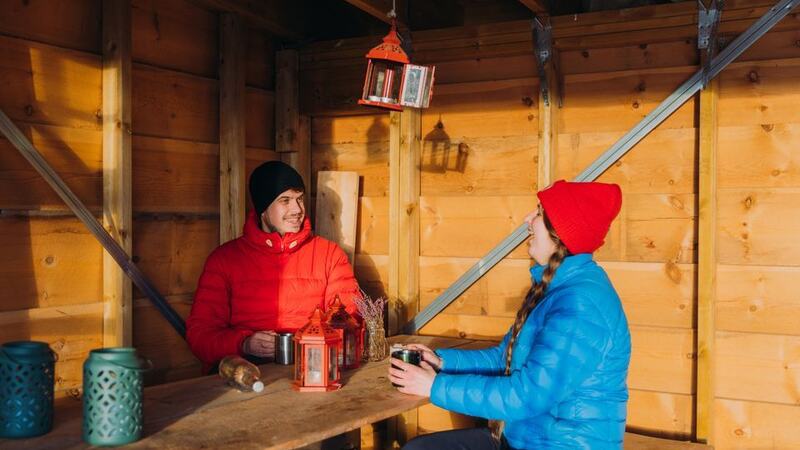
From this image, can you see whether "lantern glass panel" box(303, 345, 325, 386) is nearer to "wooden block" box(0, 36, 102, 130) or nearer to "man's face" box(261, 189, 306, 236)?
"man's face" box(261, 189, 306, 236)

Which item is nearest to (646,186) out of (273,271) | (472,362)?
(472,362)

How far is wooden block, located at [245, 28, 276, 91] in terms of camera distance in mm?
4977

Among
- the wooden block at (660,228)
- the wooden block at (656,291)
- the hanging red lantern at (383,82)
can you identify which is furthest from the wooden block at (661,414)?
the hanging red lantern at (383,82)

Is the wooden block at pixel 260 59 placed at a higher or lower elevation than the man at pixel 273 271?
higher

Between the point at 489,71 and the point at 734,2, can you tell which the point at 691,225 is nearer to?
the point at 734,2

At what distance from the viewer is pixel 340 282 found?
4203 mm

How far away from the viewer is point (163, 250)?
4363 mm

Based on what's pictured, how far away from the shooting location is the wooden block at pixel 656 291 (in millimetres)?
4195

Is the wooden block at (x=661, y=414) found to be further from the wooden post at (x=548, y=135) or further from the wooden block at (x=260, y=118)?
the wooden block at (x=260, y=118)

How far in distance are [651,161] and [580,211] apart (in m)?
1.68

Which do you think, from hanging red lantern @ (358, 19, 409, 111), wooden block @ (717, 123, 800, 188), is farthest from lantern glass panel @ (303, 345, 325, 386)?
wooden block @ (717, 123, 800, 188)

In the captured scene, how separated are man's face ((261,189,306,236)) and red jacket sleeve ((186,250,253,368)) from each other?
0.31m

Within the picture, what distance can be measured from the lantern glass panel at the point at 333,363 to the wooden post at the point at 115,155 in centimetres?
143

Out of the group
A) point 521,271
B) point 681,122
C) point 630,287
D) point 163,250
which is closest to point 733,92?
point 681,122
